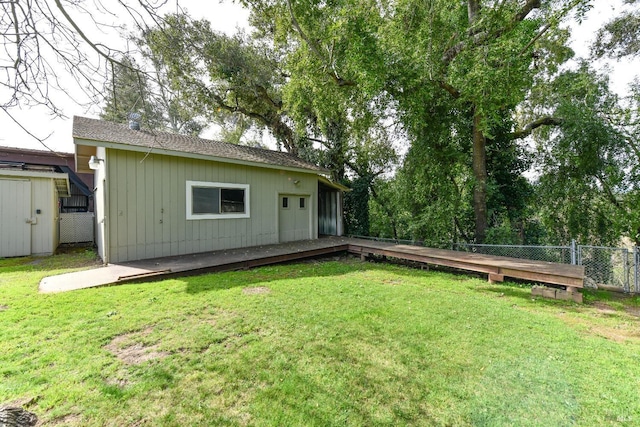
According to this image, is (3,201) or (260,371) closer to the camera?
(260,371)

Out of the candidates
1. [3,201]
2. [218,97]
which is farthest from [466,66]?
[3,201]

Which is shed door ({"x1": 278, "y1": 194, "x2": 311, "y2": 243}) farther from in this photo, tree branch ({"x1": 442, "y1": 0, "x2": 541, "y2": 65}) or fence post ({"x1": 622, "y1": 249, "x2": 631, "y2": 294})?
fence post ({"x1": 622, "y1": 249, "x2": 631, "y2": 294})

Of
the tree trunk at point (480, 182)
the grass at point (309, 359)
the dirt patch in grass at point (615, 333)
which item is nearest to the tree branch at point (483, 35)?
the tree trunk at point (480, 182)

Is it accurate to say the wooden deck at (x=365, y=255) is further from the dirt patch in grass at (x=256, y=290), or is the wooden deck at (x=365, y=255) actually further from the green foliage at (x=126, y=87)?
the green foliage at (x=126, y=87)

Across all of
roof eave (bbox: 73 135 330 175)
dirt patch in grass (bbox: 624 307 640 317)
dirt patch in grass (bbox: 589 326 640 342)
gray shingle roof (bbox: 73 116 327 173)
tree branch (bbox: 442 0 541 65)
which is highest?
tree branch (bbox: 442 0 541 65)

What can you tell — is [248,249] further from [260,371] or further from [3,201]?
[3,201]

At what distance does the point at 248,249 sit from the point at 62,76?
604 centimetres

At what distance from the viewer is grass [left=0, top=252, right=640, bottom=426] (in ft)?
6.42

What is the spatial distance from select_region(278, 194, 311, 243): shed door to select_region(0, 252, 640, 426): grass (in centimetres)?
497

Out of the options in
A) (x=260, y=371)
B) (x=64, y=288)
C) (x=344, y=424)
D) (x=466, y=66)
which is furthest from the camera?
(x=466, y=66)

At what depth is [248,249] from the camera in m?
8.06

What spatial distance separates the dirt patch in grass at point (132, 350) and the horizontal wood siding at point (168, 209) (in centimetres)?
417

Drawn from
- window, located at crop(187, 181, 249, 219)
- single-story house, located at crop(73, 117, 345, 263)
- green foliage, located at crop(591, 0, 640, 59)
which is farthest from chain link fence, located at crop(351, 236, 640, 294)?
window, located at crop(187, 181, 249, 219)

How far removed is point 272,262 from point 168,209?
3.03 m
